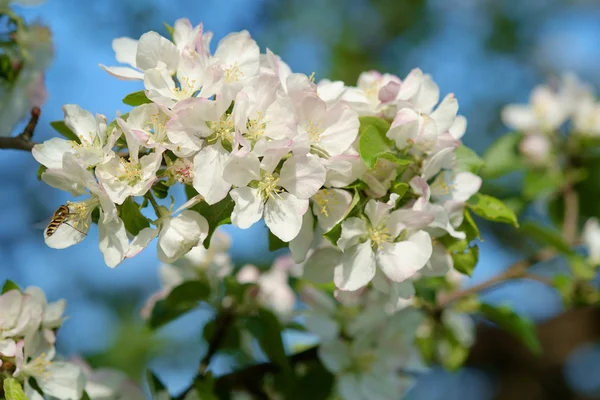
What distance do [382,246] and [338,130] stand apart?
223 mm

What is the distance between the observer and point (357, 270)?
1.28 meters

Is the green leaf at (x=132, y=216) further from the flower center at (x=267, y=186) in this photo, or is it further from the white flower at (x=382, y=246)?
the white flower at (x=382, y=246)

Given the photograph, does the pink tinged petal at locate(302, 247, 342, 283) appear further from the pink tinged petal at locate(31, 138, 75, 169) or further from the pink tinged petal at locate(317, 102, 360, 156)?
the pink tinged petal at locate(31, 138, 75, 169)

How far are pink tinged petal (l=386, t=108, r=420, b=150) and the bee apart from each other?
581 millimetres

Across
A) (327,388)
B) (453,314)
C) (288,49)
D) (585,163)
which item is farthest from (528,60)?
(327,388)

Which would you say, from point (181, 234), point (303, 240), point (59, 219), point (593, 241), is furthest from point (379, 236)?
point (593, 241)

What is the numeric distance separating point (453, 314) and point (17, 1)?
150 cm

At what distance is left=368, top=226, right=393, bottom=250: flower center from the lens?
1.26m

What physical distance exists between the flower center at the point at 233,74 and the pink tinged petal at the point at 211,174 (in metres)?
0.16

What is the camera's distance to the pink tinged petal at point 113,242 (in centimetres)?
117

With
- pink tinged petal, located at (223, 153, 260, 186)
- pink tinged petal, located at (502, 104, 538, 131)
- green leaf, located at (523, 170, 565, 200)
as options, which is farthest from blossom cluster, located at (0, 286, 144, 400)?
pink tinged petal, located at (502, 104, 538, 131)

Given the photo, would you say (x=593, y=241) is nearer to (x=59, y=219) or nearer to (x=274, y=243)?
(x=274, y=243)

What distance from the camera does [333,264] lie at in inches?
53.4

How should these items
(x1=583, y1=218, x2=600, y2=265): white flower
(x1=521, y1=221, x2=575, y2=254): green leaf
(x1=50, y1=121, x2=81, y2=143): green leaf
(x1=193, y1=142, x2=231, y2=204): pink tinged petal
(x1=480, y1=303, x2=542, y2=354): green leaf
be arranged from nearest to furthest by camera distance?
(x1=193, y1=142, x2=231, y2=204): pink tinged petal → (x1=50, y1=121, x2=81, y2=143): green leaf → (x1=480, y1=303, x2=542, y2=354): green leaf → (x1=521, y1=221, x2=575, y2=254): green leaf → (x1=583, y1=218, x2=600, y2=265): white flower
